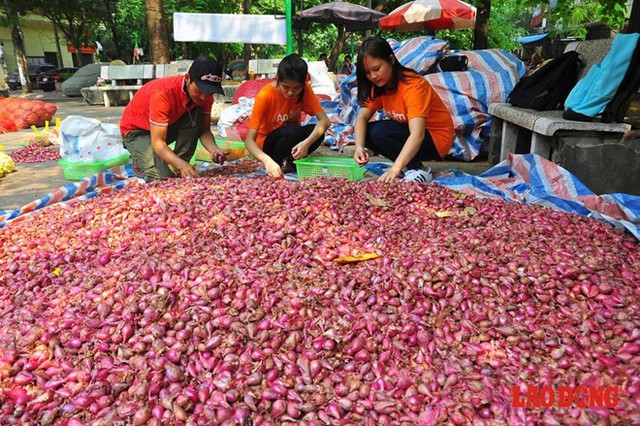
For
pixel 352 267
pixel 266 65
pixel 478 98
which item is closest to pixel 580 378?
pixel 352 267

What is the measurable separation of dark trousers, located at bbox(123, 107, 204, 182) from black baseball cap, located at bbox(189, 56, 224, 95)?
60 centimetres

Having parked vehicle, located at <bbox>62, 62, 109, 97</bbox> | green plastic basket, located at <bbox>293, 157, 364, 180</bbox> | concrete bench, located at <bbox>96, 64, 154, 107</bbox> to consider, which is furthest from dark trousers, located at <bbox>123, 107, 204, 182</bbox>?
parked vehicle, located at <bbox>62, 62, 109, 97</bbox>

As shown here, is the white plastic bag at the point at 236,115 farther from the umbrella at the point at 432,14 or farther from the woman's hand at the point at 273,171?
the umbrella at the point at 432,14

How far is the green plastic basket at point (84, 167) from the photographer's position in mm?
3908

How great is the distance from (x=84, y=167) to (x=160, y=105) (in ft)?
4.30

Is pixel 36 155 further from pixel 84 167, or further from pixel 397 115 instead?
pixel 397 115

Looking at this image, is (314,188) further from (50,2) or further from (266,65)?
(50,2)

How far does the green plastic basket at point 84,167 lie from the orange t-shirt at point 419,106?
88.4 inches

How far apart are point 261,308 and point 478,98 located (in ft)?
12.5

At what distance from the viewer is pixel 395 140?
342 centimetres

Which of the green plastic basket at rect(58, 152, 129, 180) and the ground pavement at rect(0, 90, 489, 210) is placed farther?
the green plastic basket at rect(58, 152, 129, 180)

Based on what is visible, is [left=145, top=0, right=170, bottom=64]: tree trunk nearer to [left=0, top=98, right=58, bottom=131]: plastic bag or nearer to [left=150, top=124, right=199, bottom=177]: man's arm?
[left=0, top=98, right=58, bottom=131]: plastic bag

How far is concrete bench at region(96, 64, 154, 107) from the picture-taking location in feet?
36.2

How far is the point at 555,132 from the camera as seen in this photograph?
10.4 ft
